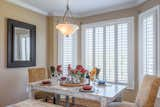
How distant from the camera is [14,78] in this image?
3664mm

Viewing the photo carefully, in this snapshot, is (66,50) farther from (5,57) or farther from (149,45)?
(149,45)

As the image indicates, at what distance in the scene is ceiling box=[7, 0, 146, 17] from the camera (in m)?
3.71

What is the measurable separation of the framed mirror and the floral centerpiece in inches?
61.5

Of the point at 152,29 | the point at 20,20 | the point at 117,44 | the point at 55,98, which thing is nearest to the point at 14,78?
the point at 55,98

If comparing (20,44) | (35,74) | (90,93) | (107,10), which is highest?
(107,10)

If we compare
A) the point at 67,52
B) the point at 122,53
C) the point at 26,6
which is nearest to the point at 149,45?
the point at 122,53

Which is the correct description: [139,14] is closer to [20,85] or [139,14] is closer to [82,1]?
[82,1]

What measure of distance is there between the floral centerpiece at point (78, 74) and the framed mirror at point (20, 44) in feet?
5.13

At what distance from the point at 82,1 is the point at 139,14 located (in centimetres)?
145

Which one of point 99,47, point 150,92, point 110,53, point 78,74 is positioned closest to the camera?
point 150,92

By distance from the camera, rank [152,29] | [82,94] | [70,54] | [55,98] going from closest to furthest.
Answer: [82,94]
[152,29]
[55,98]
[70,54]

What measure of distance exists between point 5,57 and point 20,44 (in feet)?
1.66

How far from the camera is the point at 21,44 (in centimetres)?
381

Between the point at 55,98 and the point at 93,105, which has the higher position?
the point at 55,98
